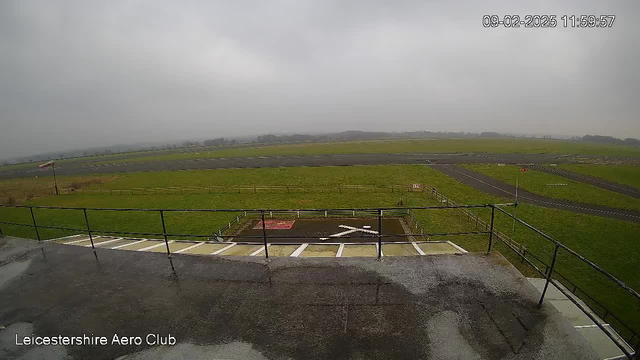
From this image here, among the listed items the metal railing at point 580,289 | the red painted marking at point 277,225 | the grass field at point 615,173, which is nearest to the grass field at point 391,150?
the grass field at point 615,173

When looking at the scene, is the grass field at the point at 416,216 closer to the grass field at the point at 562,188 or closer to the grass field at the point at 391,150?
the grass field at the point at 562,188

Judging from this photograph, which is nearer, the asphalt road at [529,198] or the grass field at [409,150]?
the asphalt road at [529,198]

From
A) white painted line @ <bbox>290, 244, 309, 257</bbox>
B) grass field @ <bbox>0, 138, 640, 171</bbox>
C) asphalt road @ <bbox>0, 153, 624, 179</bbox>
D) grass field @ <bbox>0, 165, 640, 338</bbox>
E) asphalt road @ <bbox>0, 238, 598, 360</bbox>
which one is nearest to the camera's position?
asphalt road @ <bbox>0, 238, 598, 360</bbox>

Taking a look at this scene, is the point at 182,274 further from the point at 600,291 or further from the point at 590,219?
the point at 590,219

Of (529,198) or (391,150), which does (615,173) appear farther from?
(391,150)

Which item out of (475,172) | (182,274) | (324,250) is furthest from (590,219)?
(182,274)

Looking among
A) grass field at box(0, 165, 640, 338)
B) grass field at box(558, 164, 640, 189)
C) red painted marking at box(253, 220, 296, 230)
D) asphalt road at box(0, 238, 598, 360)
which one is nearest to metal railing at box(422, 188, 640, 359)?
asphalt road at box(0, 238, 598, 360)

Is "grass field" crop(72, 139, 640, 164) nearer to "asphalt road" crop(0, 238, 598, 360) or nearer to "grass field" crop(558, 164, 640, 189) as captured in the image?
"grass field" crop(558, 164, 640, 189)
